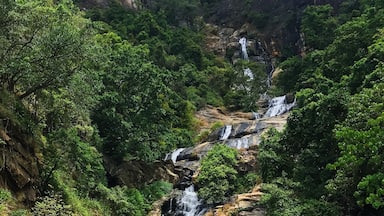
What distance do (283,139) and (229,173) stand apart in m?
5.37

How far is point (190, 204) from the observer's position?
72.8 feet

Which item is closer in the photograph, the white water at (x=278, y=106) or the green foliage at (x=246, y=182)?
the green foliage at (x=246, y=182)

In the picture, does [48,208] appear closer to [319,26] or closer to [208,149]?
[208,149]

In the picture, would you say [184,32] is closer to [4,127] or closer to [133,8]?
[133,8]

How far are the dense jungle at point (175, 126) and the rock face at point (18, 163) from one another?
5 cm

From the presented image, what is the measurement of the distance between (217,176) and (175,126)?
12.8m

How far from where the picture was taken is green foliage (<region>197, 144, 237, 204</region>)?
2138 cm

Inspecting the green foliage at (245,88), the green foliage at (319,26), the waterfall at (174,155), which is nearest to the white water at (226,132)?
the waterfall at (174,155)

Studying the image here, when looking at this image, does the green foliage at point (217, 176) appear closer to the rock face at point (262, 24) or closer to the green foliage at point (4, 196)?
the green foliage at point (4, 196)

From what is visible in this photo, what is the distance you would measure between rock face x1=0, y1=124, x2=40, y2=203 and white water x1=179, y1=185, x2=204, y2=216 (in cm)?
905

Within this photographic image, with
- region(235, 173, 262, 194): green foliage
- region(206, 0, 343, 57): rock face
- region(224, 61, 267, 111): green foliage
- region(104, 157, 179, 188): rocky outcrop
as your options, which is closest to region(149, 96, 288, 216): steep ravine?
region(104, 157, 179, 188): rocky outcrop

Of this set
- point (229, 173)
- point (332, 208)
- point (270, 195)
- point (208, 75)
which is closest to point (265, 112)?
point (208, 75)

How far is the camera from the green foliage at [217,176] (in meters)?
21.4

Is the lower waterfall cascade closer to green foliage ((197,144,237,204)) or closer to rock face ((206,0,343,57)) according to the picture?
green foliage ((197,144,237,204))
